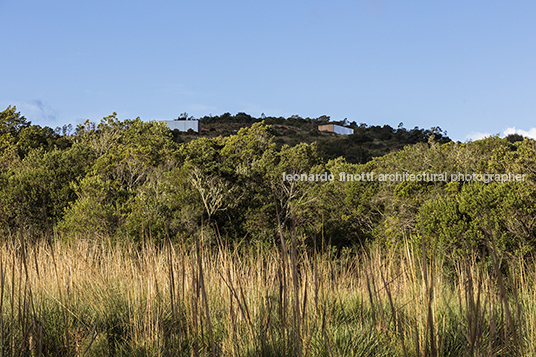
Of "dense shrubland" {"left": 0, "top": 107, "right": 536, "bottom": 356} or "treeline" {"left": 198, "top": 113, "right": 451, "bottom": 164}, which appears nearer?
"dense shrubland" {"left": 0, "top": 107, "right": 536, "bottom": 356}

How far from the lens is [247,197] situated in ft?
52.4

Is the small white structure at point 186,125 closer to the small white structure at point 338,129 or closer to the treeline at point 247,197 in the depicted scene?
the small white structure at point 338,129

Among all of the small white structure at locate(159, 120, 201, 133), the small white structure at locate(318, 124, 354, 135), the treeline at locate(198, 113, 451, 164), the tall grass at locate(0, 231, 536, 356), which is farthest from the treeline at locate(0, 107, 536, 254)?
the small white structure at locate(318, 124, 354, 135)

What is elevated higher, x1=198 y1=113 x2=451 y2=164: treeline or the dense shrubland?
x1=198 y1=113 x2=451 y2=164: treeline

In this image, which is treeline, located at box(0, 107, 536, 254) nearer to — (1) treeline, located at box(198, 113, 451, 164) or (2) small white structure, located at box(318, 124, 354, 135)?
(1) treeline, located at box(198, 113, 451, 164)

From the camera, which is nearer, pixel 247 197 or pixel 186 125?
pixel 247 197

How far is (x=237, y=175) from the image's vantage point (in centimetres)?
1625

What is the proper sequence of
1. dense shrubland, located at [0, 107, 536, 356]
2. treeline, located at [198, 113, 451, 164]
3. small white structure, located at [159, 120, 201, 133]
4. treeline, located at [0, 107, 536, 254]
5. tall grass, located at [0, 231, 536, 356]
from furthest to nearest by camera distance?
small white structure, located at [159, 120, 201, 133]
treeline, located at [198, 113, 451, 164]
treeline, located at [0, 107, 536, 254]
dense shrubland, located at [0, 107, 536, 356]
tall grass, located at [0, 231, 536, 356]

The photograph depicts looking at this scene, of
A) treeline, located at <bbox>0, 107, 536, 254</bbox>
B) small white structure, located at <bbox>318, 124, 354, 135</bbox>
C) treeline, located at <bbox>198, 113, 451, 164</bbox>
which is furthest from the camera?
small white structure, located at <bbox>318, 124, 354, 135</bbox>

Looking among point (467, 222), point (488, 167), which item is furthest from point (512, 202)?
point (488, 167)

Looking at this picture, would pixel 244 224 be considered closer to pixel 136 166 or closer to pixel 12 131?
pixel 136 166

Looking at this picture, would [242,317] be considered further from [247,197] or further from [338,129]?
[338,129]

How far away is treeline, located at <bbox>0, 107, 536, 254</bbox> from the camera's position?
10.7 metres

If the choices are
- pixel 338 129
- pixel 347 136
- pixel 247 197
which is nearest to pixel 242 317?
pixel 247 197
